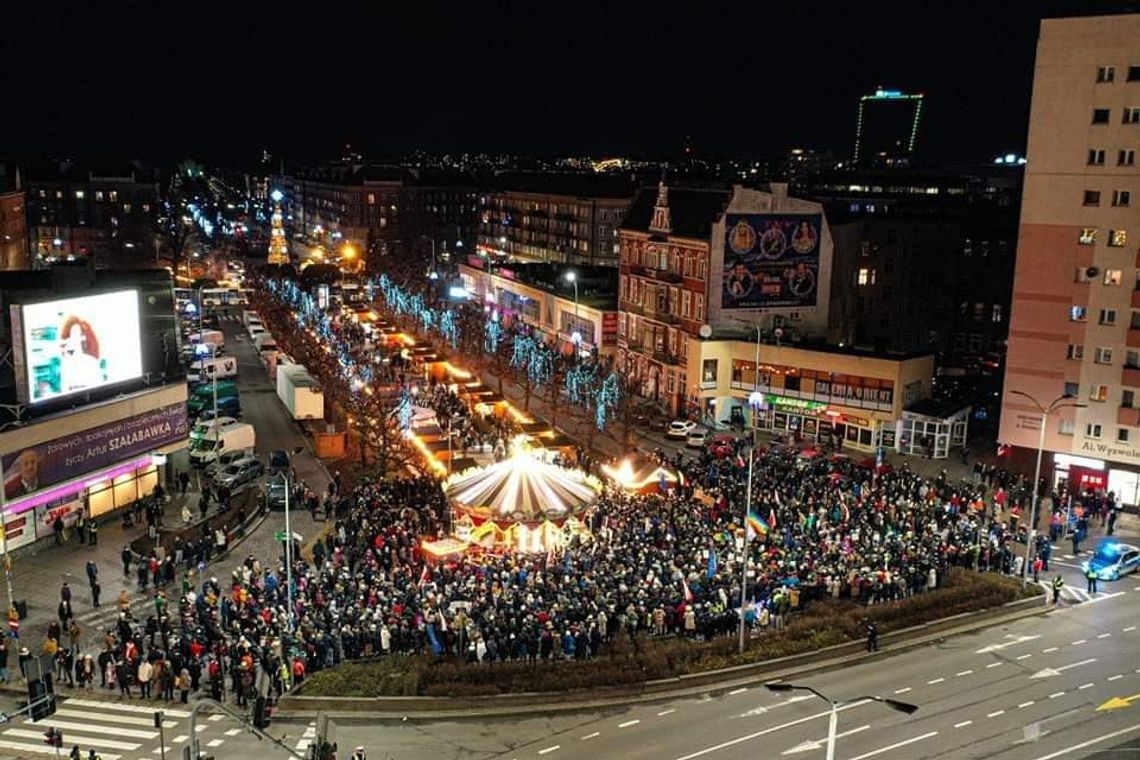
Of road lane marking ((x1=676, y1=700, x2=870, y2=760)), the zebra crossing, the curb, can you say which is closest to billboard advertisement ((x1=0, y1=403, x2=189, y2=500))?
the zebra crossing

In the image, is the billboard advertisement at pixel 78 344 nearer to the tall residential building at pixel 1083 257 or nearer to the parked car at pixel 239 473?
the parked car at pixel 239 473

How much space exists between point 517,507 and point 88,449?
18678 mm

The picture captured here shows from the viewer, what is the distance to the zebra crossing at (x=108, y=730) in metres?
25.0

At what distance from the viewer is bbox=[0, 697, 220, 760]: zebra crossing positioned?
25.0m

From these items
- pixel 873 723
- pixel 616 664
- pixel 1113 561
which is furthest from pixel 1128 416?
pixel 616 664

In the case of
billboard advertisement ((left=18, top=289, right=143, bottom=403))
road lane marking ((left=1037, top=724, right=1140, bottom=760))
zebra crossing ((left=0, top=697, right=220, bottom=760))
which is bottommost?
zebra crossing ((left=0, top=697, right=220, bottom=760))

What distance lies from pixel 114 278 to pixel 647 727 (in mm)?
43207

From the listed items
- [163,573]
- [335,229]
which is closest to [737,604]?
[163,573]

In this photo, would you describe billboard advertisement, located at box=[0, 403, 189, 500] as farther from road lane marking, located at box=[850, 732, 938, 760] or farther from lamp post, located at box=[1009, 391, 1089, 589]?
lamp post, located at box=[1009, 391, 1089, 589]

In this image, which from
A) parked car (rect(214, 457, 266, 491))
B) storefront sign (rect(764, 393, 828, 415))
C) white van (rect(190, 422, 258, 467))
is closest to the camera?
parked car (rect(214, 457, 266, 491))

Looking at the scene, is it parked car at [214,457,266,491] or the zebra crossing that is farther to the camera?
parked car at [214,457,266,491]

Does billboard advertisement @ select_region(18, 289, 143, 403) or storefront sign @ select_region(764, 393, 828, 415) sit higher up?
billboard advertisement @ select_region(18, 289, 143, 403)

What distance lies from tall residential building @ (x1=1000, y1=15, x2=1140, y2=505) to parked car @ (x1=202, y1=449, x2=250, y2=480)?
4044 cm

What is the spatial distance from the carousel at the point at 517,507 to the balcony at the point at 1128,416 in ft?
91.1
